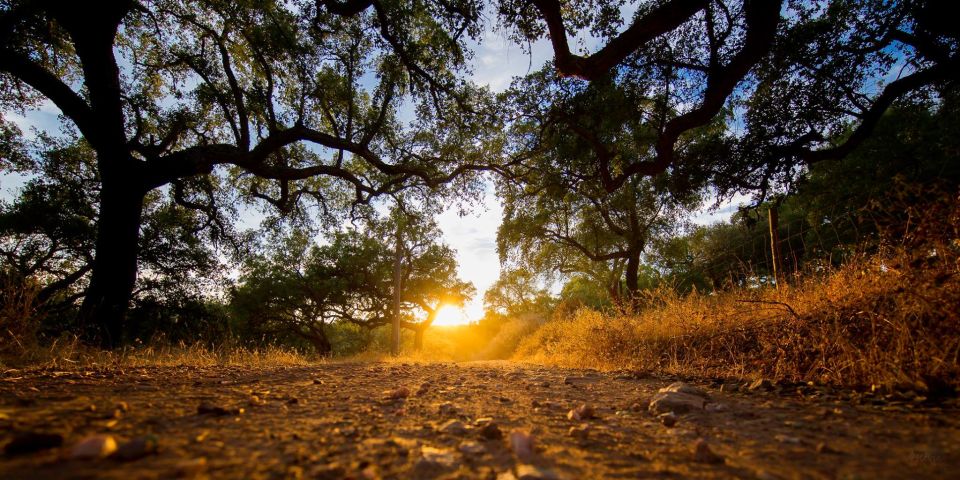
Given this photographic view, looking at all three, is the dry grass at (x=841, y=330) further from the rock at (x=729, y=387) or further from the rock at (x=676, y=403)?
the rock at (x=676, y=403)

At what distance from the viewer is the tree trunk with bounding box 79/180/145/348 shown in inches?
271

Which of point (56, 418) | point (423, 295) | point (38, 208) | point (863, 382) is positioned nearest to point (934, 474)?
point (863, 382)

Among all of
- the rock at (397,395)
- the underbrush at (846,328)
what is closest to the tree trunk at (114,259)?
the rock at (397,395)

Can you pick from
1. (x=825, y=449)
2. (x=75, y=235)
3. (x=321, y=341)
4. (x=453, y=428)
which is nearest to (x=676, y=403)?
(x=825, y=449)

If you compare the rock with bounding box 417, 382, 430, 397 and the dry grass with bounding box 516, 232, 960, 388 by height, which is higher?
the dry grass with bounding box 516, 232, 960, 388

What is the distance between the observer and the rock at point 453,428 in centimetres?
186

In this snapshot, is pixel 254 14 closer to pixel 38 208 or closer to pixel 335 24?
pixel 335 24

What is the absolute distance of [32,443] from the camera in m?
1.19

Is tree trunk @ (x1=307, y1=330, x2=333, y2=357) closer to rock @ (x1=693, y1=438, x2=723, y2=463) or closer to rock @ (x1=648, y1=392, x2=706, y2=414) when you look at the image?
rock @ (x1=648, y1=392, x2=706, y2=414)

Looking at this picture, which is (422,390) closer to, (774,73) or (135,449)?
(135,449)

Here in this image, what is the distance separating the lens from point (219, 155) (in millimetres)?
8250

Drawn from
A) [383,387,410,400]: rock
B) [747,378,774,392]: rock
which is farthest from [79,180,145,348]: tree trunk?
[747,378,774,392]: rock

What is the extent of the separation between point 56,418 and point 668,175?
425 inches

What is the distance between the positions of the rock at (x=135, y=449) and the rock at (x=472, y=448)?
3.66ft
